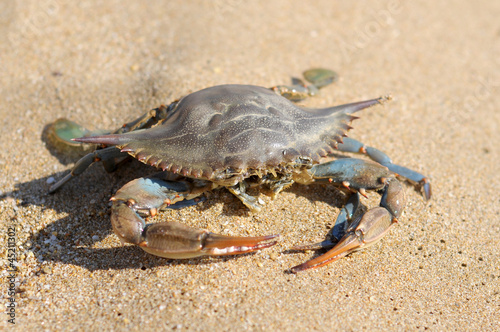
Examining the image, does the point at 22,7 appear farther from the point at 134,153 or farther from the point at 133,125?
the point at 134,153

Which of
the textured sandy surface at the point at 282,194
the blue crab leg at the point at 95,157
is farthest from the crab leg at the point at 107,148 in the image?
the textured sandy surface at the point at 282,194

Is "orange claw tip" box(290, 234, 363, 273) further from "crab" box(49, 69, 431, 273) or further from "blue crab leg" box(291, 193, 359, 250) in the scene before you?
"blue crab leg" box(291, 193, 359, 250)

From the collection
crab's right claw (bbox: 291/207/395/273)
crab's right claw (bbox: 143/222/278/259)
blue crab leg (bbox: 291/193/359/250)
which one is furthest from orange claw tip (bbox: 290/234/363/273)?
crab's right claw (bbox: 143/222/278/259)

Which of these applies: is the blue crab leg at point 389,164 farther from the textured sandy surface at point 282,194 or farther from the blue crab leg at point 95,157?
the blue crab leg at point 95,157

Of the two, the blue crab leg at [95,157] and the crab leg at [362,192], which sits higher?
the crab leg at [362,192]

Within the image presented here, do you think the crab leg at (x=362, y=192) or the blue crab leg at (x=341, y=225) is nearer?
the crab leg at (x=362, y=192)

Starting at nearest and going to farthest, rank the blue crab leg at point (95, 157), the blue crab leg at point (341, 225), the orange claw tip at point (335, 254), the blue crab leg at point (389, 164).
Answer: the orange claw tip at point (335, 254) < the blue crab leg at point (341, 225) < the blue crab leg at point (95, 157) < the blue crab leg at point (389, 164)

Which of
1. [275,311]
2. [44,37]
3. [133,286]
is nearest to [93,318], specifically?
[133,286]

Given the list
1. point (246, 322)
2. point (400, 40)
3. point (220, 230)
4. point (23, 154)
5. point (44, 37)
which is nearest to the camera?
point (246, 322)
